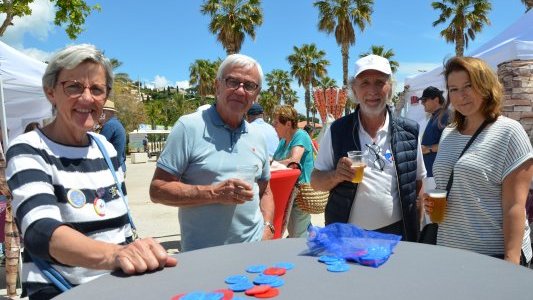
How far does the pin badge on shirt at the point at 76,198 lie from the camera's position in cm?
149

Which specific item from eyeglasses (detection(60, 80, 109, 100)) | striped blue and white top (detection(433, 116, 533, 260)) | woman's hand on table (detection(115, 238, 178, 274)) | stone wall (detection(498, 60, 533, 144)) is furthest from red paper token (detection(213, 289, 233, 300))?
stone wall (detection(498, 60, 533, 144))

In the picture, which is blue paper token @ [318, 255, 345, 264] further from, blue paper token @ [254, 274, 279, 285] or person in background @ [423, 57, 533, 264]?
person in background @ [423, 57, 533, 264]

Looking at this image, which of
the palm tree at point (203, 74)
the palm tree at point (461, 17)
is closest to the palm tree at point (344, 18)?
the palm tree at point (461, 17)

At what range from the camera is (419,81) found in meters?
8.71

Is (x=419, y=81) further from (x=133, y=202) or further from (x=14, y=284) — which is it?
(x=14, y=284)

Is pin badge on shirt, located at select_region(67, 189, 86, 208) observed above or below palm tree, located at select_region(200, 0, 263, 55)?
below

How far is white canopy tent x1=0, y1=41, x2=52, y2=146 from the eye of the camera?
5.77 metres

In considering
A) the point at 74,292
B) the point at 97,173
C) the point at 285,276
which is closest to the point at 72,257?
Answer: the point at 74,292

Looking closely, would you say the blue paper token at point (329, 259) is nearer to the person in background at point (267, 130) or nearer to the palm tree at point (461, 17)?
the person in background at point (267, 130)

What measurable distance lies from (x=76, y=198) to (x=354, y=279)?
1.04m

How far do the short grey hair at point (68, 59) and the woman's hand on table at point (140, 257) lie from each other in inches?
29.4

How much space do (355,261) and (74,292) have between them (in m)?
0.97

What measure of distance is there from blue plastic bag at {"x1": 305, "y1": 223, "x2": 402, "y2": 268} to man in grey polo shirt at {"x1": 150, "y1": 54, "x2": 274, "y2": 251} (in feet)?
1.71

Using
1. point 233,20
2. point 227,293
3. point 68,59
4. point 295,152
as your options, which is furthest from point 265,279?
point 233,20
